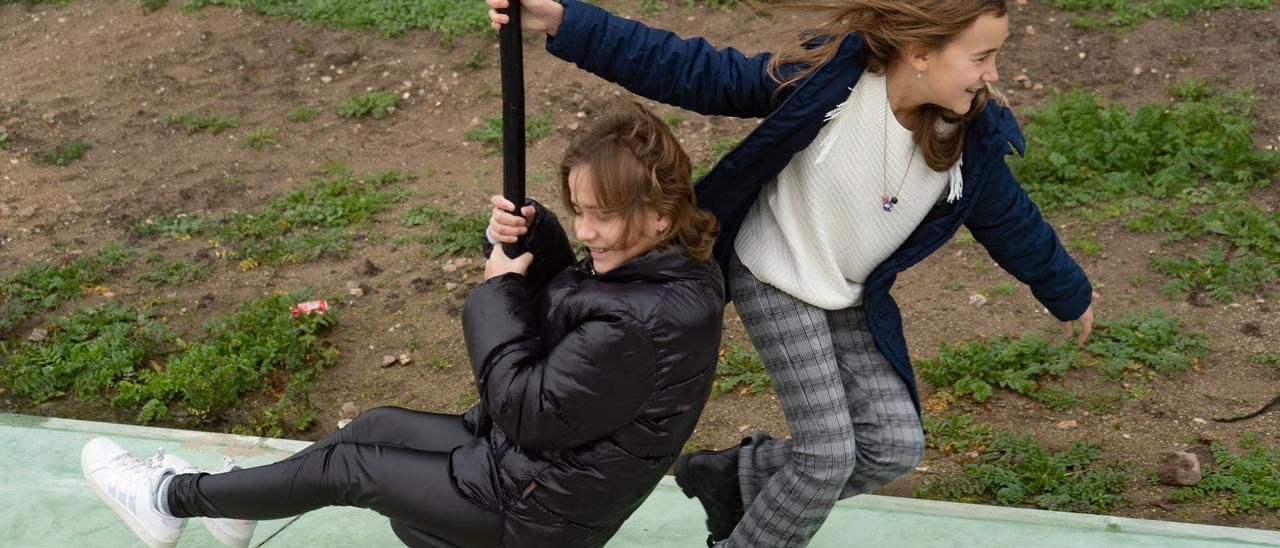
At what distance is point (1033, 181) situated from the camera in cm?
595

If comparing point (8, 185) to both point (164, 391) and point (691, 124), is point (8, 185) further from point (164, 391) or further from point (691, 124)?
point (691, 124)

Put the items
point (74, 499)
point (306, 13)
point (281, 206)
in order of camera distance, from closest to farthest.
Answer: point (74, 499), point (281, 206), point (306, 13)

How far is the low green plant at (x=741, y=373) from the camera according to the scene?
15.4 feet

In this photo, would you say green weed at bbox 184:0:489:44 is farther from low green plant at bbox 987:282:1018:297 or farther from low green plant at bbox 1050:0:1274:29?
low green plant at bbox 987:282:1018:297

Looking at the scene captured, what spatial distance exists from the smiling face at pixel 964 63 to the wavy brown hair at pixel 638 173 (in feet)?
1.80

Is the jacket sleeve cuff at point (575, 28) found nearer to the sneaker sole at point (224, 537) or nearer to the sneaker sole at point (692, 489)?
the sneaker sole at point (692, 489)

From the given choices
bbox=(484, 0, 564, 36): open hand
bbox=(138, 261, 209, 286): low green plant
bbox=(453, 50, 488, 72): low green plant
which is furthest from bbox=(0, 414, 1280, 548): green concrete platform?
bbox=(453, 50, 488, 72): low green plant

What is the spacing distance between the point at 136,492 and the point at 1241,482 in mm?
3082

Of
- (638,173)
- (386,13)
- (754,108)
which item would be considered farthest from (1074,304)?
(386,13)

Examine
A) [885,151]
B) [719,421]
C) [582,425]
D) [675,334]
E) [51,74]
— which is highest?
[885,151]

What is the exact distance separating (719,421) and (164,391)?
6.59ft

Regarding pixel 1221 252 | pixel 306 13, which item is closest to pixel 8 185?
pixel 306 13

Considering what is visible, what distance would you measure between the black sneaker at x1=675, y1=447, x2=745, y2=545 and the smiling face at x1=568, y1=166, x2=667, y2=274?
834 millimetres

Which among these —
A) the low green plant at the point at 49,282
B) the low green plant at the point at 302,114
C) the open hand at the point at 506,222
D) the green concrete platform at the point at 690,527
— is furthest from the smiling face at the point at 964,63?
the low green plant at the point at 302,114
